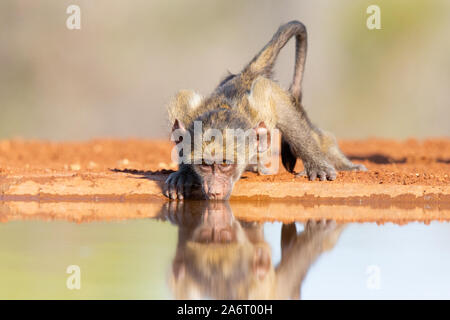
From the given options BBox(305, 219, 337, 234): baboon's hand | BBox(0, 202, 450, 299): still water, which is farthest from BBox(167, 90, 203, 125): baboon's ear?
BBox(305, 219, 337, 234): baboon's hand

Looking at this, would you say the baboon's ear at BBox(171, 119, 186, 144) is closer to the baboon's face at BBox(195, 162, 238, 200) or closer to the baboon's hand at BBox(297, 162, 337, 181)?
the baboon's face at BBox(195, 162, 238, 200)

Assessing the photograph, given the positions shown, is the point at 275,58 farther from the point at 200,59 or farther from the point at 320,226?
the point at 200,59

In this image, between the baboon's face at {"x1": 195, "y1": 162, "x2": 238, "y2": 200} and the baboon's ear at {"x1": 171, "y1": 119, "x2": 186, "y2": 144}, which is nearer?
the baboon's face at {"x1": 195, "y1": 162, "x2": 238, "y2": 200}

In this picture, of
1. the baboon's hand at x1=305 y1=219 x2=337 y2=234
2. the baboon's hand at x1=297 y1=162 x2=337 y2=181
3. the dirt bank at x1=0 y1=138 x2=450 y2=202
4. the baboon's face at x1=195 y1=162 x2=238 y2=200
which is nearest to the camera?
the baboon's hand at x1=305 y1=219 x2=337 y2=234

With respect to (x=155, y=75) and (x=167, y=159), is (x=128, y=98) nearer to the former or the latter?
(x=155, y=75)

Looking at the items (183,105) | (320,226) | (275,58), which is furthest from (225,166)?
(275,58)
